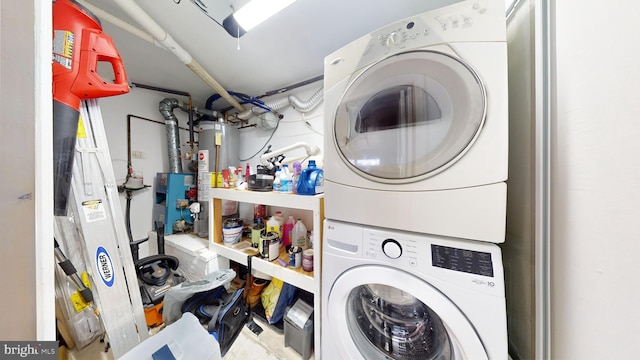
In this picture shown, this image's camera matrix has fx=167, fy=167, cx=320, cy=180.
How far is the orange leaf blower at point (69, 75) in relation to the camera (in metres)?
0.65

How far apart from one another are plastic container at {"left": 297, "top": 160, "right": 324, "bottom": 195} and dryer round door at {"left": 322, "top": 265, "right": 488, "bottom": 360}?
448 millimetres

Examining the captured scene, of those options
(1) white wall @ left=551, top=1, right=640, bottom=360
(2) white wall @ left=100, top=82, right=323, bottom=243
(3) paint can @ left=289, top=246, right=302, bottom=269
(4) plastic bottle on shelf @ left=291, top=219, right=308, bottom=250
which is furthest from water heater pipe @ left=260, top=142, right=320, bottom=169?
(1) white wall @ left=551, top=1, right=640, bottom=360

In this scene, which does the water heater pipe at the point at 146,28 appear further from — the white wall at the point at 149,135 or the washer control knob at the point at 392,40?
the washer control knob at the point at 392,40

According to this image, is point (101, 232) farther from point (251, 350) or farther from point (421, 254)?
point (421, 254)

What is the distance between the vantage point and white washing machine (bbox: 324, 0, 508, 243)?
493mm

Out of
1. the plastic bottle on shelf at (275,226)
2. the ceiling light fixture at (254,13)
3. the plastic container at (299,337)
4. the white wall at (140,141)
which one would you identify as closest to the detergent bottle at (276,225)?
the plastic bottle on shelf at (275,226)

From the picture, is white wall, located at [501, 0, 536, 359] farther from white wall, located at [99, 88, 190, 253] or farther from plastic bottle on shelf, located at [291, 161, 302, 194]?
white wall, located at [99, 88, 190, 253]

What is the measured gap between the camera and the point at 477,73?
0.51m

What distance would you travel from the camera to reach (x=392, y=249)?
0.60 metres

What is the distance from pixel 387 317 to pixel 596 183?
759 mm

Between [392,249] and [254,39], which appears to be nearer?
[392,249]

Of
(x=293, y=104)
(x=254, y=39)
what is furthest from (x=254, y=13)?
(x=293, y=104)

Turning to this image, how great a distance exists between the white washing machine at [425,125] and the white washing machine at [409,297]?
63mm

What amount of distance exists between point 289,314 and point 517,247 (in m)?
1.12
